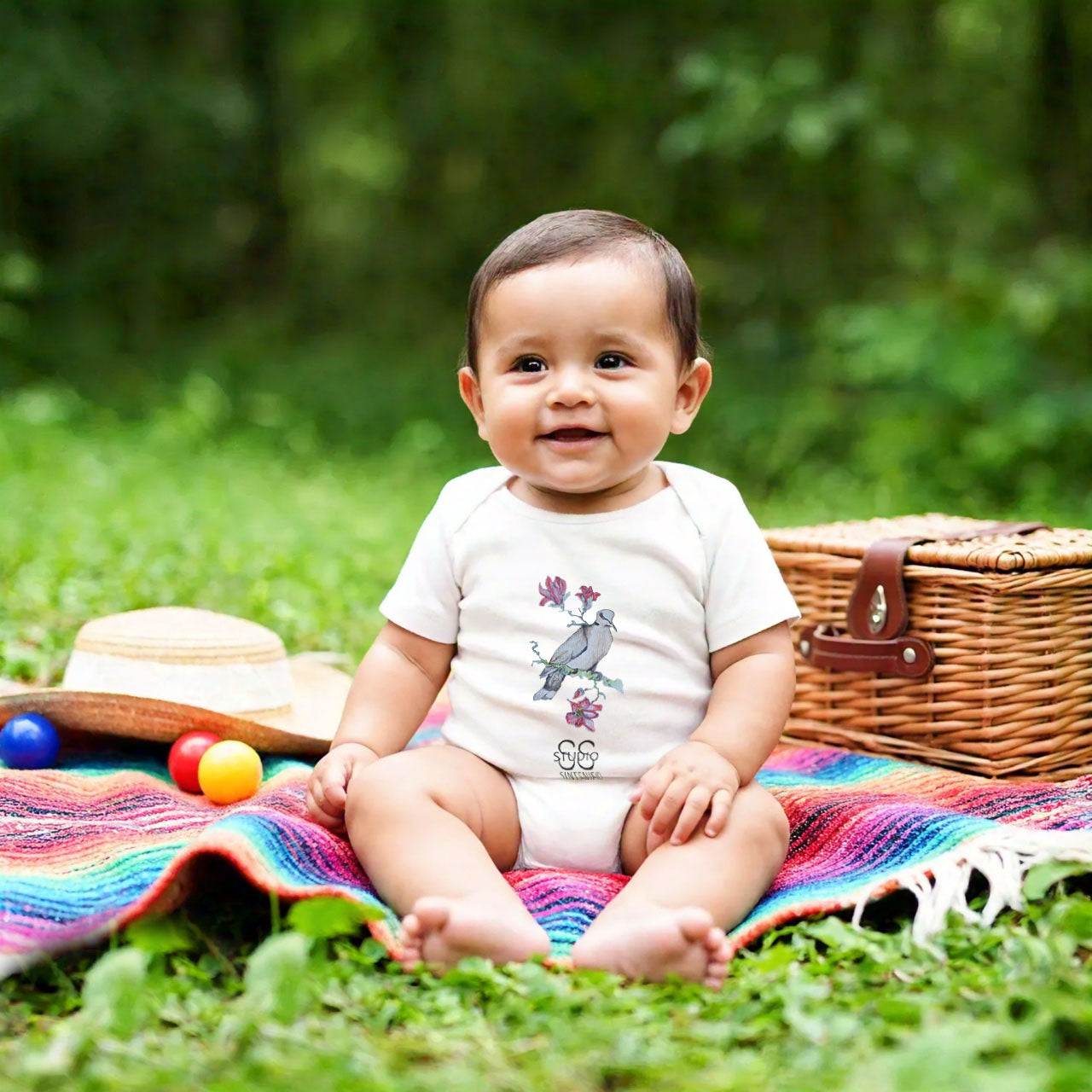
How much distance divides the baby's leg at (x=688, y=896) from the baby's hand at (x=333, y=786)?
17.2 inches

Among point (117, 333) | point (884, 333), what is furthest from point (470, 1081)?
point (117, 333)

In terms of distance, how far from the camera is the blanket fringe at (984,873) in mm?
1818

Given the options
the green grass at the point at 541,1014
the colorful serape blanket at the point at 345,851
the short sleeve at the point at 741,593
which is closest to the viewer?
the green grass at the point at 541,1014

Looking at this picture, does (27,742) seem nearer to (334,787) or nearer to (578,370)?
(334,787)

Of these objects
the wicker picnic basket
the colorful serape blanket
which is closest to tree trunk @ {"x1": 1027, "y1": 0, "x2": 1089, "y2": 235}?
the wicker picnic basket

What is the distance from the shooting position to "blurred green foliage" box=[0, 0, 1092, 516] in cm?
671

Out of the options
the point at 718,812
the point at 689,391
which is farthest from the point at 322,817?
the point at 689,391

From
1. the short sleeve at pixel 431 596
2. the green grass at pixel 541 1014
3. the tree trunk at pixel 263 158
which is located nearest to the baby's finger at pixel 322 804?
the green grass at pixel 541 1014

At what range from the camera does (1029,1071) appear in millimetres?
1250

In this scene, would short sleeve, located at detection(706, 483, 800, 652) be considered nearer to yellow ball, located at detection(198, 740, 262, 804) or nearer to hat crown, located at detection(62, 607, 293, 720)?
yellow ball, located at detection(198, 740, 262, 804)

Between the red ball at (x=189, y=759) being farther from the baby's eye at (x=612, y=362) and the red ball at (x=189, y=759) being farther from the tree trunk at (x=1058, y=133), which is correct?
the tree trunk at (x=1058, y=133)

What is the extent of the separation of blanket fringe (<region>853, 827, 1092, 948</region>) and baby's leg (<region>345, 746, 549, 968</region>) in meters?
0.50

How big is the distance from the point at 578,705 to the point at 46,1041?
94 cm

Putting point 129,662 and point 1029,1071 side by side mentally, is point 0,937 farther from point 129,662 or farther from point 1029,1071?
point 1029,1071
